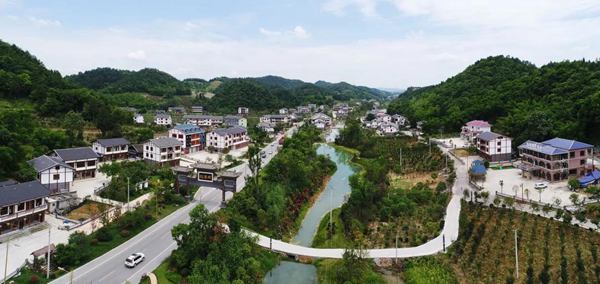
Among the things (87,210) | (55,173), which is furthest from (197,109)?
(87,210)

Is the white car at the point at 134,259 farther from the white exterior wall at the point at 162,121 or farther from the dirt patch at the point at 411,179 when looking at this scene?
the white exterior wall at the point at 162,121

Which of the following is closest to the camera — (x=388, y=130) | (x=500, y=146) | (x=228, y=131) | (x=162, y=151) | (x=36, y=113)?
(x=162, y=151)

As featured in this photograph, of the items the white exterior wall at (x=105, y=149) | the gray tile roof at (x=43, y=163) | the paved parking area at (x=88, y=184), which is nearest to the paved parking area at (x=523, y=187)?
the paved parking area at (x=88, y=184)

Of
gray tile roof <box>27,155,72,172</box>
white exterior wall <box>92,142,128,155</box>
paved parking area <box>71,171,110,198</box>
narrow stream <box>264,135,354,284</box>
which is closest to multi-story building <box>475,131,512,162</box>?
narrow stream <box>264,135,354,284</box>

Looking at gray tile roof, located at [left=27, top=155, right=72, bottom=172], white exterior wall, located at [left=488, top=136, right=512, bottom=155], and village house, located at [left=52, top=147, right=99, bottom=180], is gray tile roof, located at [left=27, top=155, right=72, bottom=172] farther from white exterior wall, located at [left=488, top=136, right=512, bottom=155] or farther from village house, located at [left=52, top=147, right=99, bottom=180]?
white exterior wall, located at [left=488, top=136, right=512, bottom=155]

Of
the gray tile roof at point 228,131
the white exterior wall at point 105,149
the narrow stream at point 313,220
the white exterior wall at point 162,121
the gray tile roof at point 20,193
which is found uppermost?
the white exterior wall at point 162,121

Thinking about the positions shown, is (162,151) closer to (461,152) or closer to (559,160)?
(461,152)
